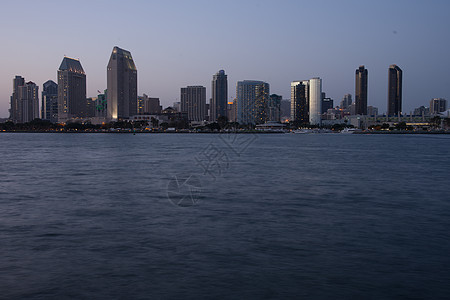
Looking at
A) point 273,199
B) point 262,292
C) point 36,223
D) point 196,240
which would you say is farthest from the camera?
point 273,199

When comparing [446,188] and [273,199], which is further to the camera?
[446,188]

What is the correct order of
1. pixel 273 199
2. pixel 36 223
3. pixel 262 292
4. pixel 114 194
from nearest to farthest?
pixel 262 292 < pixel 36 223 < pixel 273 199 < pixel 114 194

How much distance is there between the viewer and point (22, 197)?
85.7ft

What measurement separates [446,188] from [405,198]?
25.0ft

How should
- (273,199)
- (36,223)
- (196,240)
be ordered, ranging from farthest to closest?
(273,199)
(36,223)
(196,240)

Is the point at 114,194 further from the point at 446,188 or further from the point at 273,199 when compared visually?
the point at 446,188

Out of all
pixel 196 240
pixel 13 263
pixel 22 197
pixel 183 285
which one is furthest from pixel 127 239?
pixel 22 197

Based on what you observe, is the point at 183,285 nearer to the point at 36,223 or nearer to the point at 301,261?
the point at 301,261

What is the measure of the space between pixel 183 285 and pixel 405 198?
1991cm

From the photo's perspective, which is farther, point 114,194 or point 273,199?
point 114,194

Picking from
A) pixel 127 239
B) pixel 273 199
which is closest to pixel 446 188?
pixel 273 199

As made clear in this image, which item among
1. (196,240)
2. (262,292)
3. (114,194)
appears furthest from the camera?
(114,194)

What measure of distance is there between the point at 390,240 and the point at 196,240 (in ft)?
24.0

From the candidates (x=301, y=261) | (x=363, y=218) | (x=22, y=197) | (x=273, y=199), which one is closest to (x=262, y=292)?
(x=301, y=261)
